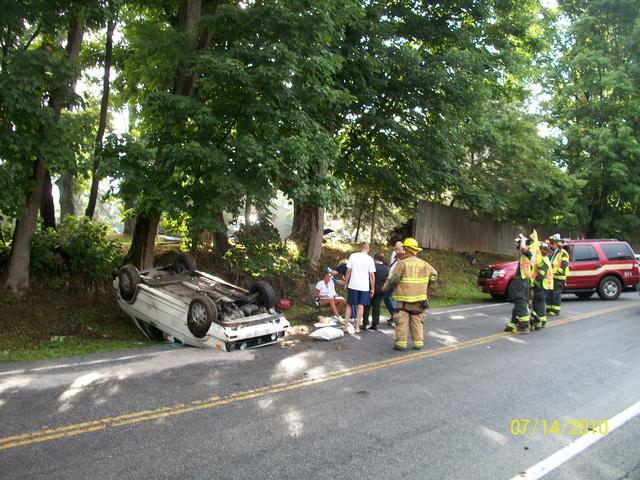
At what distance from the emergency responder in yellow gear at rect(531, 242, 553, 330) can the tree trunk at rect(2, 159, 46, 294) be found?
1033cm

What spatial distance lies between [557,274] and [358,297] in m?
6.21

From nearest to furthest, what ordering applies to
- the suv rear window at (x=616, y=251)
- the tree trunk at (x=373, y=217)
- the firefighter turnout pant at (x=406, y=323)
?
1. the firefighter turnout pant at (x=406, y=323)
2. the suv rear window at (x=616, y=251)
3. the tree trunk at (x=373, y=217)

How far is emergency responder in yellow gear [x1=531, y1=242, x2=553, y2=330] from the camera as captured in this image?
432 inches

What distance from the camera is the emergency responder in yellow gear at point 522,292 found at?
34.2ft

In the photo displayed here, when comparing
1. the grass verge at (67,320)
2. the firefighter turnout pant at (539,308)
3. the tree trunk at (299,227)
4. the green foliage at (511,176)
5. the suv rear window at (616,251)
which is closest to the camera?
the grass verge at (67,320)

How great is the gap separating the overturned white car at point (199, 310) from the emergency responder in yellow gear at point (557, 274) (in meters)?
7.66

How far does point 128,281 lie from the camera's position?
9203 mm

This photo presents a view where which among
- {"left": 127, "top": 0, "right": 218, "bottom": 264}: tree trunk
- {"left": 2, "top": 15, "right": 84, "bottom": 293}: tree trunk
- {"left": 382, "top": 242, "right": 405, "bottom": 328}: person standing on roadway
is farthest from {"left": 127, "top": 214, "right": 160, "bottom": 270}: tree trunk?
{"left": 382, "top": 242, "right": 405, "bottom": 328}: person standing on roadway

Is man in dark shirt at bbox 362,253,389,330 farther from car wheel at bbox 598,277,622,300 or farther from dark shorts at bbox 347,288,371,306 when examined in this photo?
car wheel at bbox 598,277,622,300

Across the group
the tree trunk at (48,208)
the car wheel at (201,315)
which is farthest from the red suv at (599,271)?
the tree trunk at (48,208)

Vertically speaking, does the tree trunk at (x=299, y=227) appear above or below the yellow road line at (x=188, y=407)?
above

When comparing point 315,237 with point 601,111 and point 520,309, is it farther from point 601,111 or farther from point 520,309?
point 601,111

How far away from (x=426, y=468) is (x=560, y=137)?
1046 inches

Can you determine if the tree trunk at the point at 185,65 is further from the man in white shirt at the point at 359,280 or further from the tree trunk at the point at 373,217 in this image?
the tree trunk at the point at 373,217
